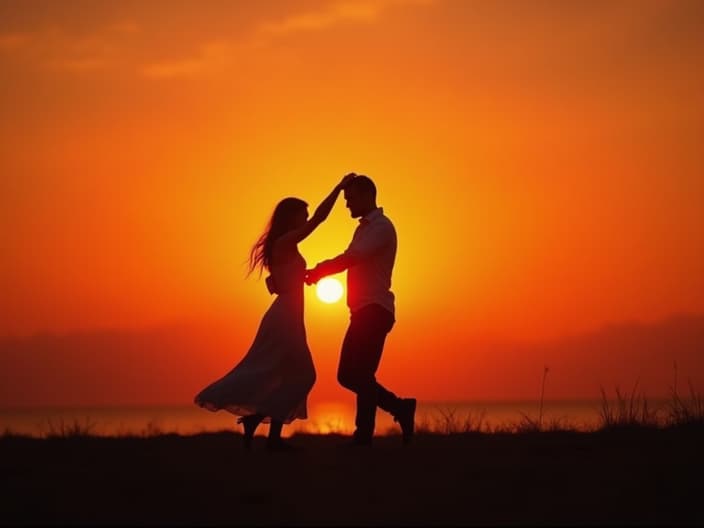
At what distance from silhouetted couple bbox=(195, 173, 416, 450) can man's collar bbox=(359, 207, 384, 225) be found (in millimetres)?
13

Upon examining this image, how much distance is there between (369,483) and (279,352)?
273 cm

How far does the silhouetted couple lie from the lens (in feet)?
34.0

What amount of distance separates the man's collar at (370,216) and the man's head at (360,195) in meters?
0.04

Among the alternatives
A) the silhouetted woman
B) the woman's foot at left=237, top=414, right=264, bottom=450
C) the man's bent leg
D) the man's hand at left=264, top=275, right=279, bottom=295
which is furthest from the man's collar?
the woman's foot at left=237, top=414, right=264, bottom=450

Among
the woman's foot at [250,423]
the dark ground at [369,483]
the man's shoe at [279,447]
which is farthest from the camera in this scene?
the woman's foot at [250,423]

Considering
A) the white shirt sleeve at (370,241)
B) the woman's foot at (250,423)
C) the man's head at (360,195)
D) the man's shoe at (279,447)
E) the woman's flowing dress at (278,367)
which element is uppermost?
the man's head at (360,195)

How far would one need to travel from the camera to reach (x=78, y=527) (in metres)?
6.53

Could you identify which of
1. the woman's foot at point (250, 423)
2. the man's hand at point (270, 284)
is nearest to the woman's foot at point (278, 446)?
the woman's foot at point (250, 423)

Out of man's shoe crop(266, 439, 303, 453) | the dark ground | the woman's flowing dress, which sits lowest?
the dark ground

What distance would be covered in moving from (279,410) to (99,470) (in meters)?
2.33

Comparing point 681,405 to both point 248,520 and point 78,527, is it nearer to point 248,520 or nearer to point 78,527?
point 248,520

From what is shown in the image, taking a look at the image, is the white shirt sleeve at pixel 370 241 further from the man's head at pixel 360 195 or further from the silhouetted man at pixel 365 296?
the man's head at pixel 360 195

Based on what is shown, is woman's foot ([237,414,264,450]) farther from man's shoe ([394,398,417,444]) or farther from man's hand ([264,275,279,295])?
man's shoe ([394,398,417,444])

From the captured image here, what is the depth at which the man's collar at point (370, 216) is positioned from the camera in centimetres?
1062
